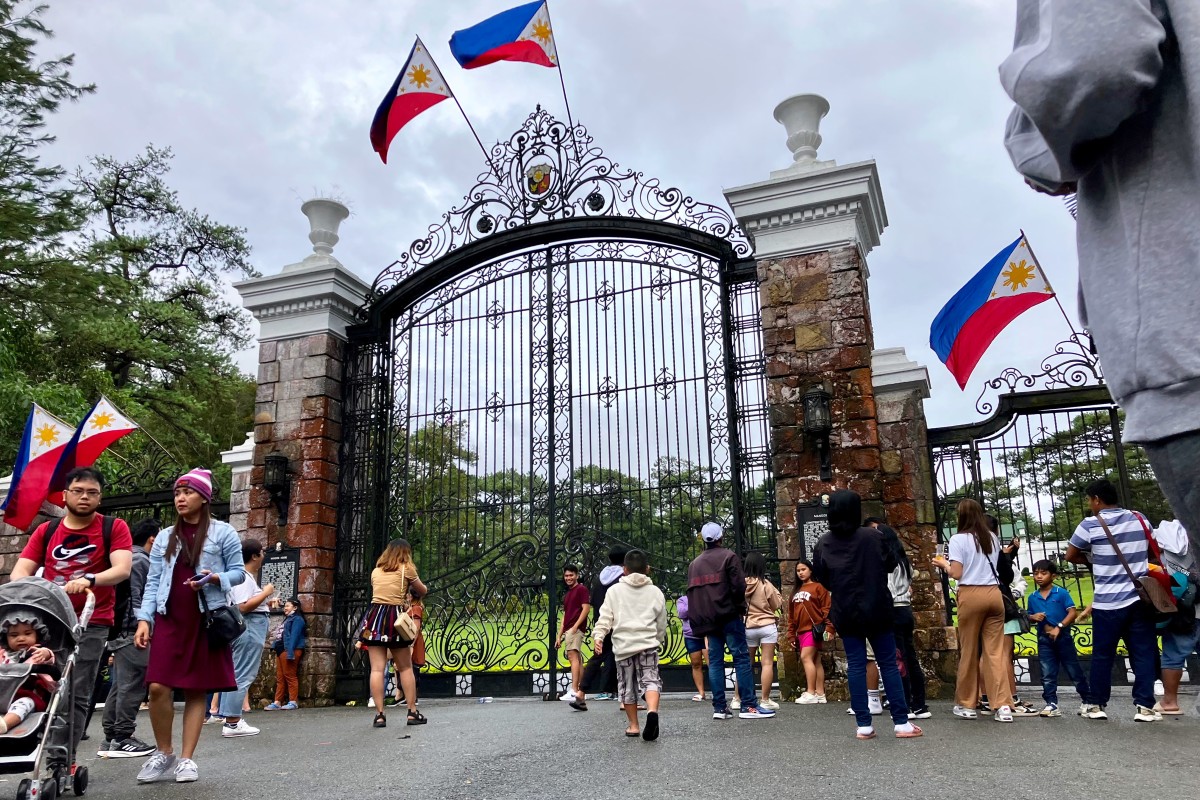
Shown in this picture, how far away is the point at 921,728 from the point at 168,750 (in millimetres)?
4441

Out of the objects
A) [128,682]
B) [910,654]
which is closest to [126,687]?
[128,682]

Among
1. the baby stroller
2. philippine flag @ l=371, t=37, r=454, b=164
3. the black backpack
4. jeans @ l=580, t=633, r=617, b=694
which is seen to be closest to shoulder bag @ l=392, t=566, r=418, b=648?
the black backpack

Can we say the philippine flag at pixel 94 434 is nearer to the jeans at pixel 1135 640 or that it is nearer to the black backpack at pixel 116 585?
the black backpack at pixel 116 585

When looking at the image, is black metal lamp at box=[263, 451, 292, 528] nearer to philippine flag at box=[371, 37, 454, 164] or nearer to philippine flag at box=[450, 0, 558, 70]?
philippine flag at box=[371, 37, 454, 164]

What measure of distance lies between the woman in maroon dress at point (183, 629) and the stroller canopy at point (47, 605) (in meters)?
0.48

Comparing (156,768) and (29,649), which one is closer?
(29,649)

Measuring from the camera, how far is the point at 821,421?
8.23m

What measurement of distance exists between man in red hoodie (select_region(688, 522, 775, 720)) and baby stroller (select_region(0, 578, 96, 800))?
13.3ft

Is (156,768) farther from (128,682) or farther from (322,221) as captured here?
(322,221)

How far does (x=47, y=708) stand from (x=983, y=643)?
5607 mm

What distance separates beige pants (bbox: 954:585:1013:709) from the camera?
6.27m

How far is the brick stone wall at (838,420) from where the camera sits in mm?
8148

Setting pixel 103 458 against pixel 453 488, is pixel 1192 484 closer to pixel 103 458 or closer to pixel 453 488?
pixel 453 488

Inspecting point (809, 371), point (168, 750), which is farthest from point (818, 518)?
point (168, 750)
